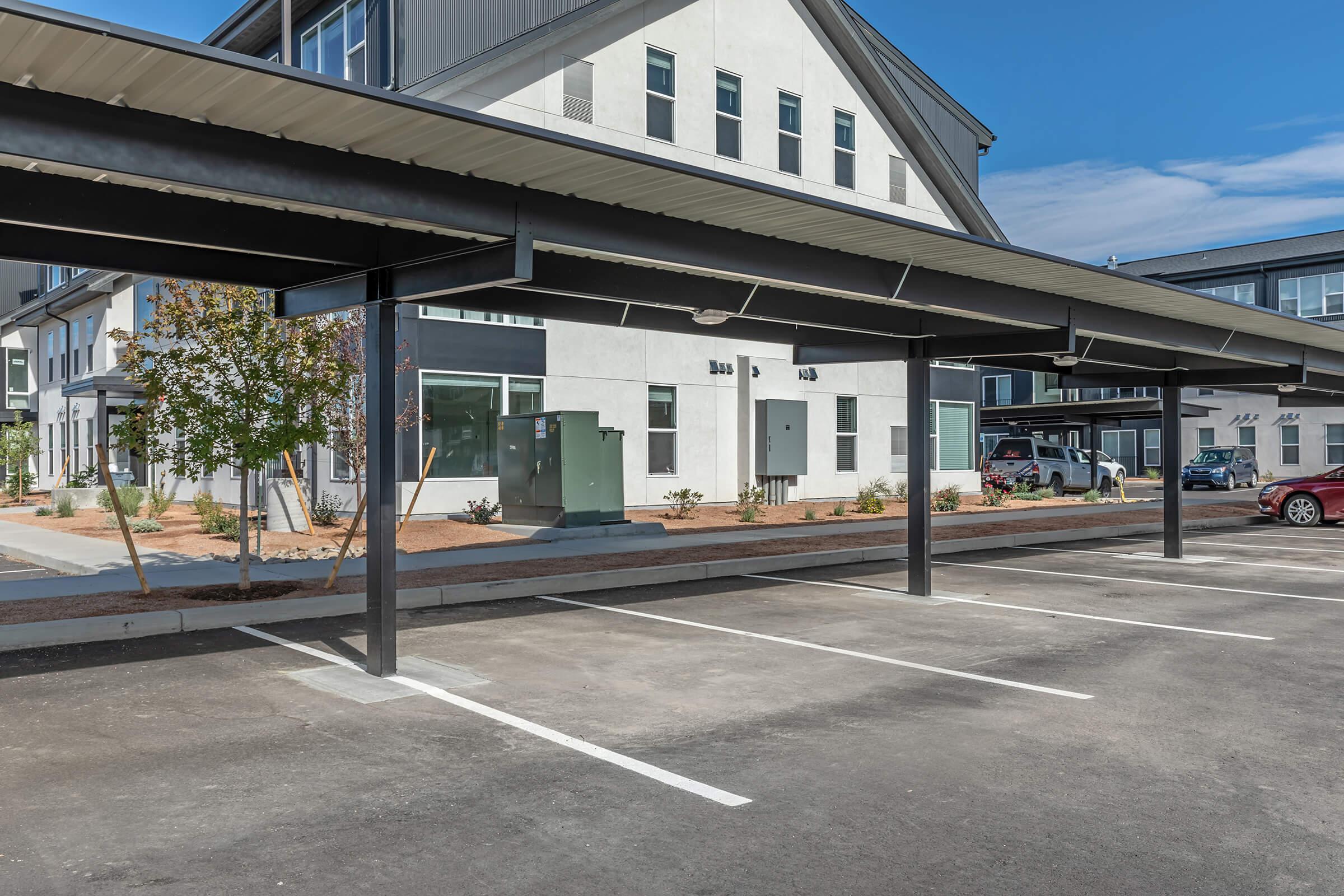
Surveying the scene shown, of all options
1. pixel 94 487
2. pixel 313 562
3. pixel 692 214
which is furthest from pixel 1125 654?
pixel 94 487

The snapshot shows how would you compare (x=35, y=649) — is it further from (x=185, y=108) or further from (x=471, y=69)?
(x=471, y=69)

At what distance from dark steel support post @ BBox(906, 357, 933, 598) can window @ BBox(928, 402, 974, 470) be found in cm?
1903

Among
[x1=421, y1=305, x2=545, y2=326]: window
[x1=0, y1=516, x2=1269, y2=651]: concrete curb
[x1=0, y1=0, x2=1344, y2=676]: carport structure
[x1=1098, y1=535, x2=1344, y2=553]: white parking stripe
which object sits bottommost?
[x1=1098, y1=535, x2=1344, y2=553]: white parking stripe

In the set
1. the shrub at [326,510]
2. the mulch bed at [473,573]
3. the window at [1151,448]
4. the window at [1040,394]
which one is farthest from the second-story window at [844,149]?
the window at [1151,448]

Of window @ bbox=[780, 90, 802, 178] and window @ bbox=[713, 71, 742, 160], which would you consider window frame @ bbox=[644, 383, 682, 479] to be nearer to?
window @ bbox=[713, 71, 742, 160]

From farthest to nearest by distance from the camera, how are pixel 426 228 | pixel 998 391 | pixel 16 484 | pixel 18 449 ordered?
pixel 998 391 → pixel 16 484 → pixel 18 449 → pixel 426 228

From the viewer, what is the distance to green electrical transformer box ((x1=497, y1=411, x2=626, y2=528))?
1853 centimetres

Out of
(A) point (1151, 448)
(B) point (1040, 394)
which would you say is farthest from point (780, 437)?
(A) point (1151, 448)

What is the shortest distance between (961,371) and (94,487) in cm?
2605

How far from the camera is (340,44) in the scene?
943 inches

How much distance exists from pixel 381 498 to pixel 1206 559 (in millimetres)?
13973

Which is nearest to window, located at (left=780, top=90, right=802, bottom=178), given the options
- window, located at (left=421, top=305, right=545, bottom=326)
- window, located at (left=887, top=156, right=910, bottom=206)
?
window, located at (left=887, top=156, right=910, bottom=206)

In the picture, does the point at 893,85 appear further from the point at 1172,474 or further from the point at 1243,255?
the point at 1243,255

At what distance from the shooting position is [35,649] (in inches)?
353
